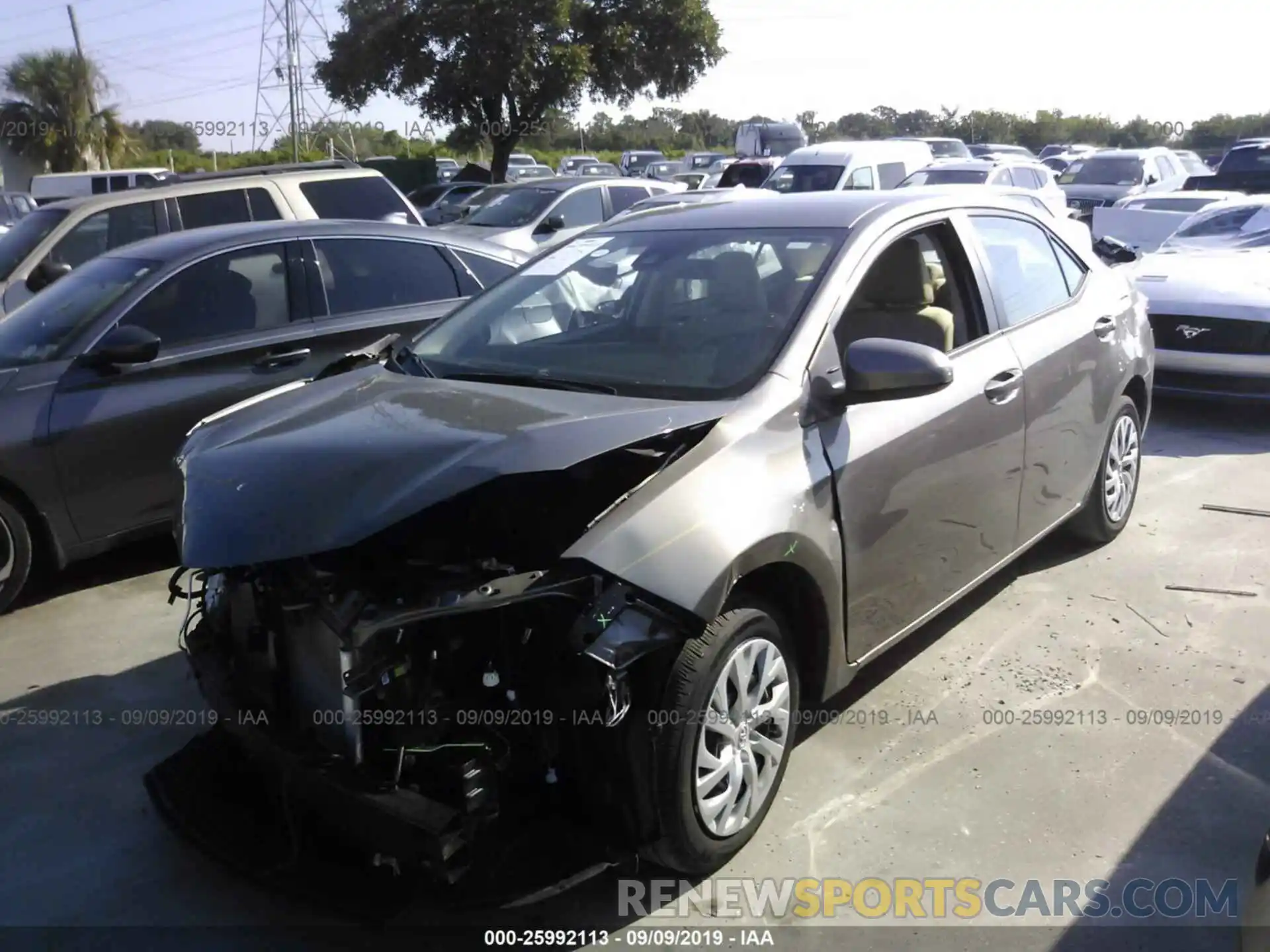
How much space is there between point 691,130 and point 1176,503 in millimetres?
78400

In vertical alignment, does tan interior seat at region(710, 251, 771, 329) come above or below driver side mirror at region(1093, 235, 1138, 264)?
above

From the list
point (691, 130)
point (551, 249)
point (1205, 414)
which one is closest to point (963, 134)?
point (691, 130)

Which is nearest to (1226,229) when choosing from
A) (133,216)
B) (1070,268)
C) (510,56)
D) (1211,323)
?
(1211,323)

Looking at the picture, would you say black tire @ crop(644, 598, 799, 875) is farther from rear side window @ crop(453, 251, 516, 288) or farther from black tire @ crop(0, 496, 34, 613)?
rear side window @ crop(453, 251, 516, 288)

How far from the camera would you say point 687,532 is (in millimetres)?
2855

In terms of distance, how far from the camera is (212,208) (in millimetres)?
9367

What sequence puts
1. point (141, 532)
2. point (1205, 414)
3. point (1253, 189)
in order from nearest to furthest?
1. point (141, 532)
2. point (1205, 414)
3. point (1253, 189)

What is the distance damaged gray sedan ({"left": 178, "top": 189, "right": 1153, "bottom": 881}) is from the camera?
106 inches

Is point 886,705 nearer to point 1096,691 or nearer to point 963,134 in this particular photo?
point 1096,691

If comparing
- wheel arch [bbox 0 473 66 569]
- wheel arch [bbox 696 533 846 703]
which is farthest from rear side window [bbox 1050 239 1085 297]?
wheel arch [bbox 0 473 66 569]

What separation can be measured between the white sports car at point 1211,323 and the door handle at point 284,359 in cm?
525

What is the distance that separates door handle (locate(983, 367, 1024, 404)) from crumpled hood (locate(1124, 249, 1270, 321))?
3545mm
